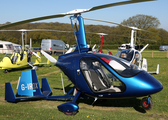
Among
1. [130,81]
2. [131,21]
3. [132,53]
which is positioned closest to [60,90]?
[130,81]

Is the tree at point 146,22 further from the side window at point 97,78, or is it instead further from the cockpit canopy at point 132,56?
the side window at point 97,78

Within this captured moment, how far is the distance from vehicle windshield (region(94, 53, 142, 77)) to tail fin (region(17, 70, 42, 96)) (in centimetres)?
228

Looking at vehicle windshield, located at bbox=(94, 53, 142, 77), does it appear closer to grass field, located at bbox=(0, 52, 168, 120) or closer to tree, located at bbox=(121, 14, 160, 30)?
grass field, located at bbox=(0, 52, 168, 120)

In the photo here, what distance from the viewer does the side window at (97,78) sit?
480 cm

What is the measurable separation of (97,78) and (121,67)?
0.74 metres

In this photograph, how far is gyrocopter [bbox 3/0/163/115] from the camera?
4.37 meters

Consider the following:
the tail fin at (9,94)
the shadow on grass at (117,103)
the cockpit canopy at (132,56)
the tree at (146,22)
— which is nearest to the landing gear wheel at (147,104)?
the shadow on grass at (117,103)

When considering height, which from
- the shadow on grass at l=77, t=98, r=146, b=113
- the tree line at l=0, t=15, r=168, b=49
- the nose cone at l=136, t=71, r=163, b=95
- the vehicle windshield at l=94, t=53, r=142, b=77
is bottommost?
the shadow on grass at l=77, t=98, r=146, b=113

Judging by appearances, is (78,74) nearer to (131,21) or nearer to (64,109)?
(64,109)

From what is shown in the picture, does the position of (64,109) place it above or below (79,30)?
below

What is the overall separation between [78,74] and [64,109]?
101 cm

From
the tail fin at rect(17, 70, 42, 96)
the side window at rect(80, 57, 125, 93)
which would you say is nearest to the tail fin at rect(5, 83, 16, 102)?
the tail fin at rect(17, 70, 42, 96)

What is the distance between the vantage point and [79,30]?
5.03 m

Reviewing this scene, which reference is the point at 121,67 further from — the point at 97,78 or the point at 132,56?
the point at 132,56
